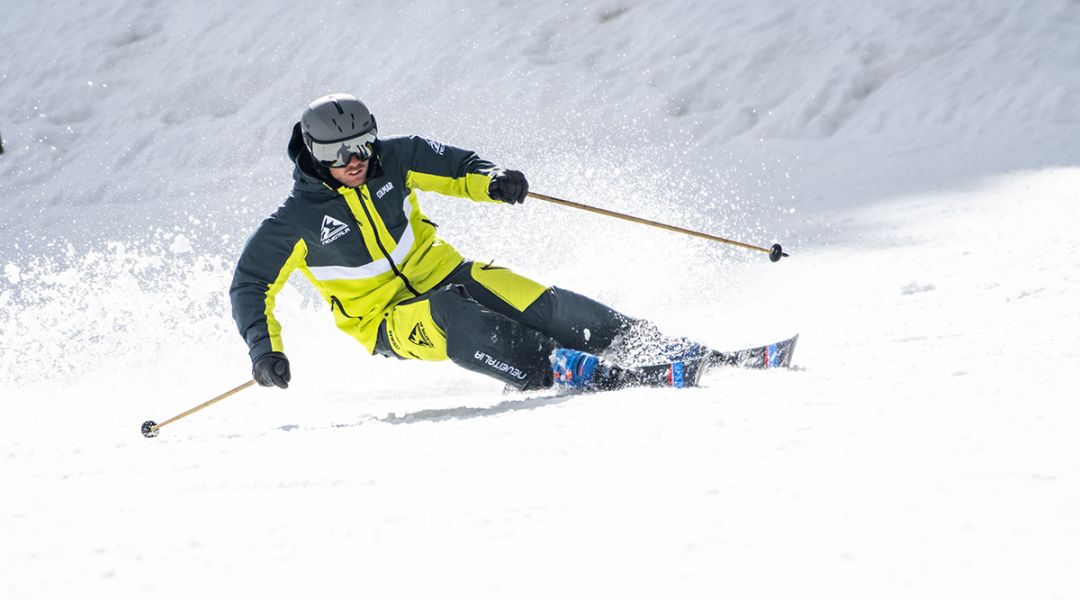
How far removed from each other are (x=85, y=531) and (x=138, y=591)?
53cm

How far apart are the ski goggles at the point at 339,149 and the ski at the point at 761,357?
68.0 inches

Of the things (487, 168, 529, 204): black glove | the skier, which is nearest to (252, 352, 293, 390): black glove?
the skier

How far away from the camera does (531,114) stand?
11.7 metres

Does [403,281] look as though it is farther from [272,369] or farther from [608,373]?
[608,373]

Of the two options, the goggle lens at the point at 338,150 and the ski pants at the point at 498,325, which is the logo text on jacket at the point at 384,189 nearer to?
the goggle lens at the point at 338,150

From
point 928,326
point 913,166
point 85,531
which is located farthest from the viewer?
point 913,166

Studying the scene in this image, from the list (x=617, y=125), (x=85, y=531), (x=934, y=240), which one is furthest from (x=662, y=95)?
(x=85, y=531)

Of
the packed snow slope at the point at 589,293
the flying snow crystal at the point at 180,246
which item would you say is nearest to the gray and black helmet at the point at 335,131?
the packed snow slope at the point at 589,293

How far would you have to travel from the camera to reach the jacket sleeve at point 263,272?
4.57m

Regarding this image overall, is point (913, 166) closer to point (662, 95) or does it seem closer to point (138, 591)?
point (662, 95)

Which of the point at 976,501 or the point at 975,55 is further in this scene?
the point at 975,55

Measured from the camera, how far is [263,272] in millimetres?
4613

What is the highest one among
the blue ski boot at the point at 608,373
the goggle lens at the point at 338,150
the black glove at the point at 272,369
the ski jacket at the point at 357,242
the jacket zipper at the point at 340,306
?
the goggle lens at the point at 338,150

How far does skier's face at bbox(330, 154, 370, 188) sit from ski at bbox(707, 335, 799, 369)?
169cm
